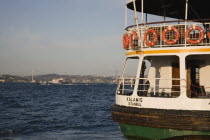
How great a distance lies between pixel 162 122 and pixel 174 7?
728 cm

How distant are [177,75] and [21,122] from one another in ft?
47.5

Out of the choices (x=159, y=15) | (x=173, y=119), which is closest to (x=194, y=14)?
(x=159, y=15)

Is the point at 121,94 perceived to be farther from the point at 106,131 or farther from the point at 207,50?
the point at 106,131

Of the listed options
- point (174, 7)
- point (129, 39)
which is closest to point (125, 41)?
point (129, 39)

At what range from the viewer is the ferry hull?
13617 millimetres

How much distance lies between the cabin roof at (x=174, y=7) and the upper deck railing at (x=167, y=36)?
1774 mm

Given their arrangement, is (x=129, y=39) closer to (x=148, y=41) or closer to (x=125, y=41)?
(x=125, y=41)

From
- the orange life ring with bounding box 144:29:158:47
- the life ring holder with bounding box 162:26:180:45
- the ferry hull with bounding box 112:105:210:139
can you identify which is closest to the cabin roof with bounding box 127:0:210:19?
the orange life ring with bounding box 144:29:158:47

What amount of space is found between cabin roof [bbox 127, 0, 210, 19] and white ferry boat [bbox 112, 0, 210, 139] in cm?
5

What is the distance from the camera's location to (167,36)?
15.5 metres

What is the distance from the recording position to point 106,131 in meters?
22.6

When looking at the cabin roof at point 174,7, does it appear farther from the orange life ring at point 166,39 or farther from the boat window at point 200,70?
the boat window at point 200,70

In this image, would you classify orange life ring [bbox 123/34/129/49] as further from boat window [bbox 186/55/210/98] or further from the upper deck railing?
boat window [bbox 186/55/210/98]

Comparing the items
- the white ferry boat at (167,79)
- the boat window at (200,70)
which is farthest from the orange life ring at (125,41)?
the boat window at (200,70)
